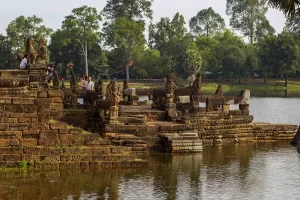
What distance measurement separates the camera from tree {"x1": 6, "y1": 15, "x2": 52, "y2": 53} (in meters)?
83.8

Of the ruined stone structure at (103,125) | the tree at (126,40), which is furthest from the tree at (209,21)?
the ruined stone structure at (103,125)

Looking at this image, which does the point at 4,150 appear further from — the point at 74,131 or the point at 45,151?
the point at 74,131

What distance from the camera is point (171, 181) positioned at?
19281 millimetres

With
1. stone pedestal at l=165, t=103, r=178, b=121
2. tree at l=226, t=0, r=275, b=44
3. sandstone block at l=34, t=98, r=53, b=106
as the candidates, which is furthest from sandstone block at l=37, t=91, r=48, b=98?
tree at l=226, t=0, r=275, b=44

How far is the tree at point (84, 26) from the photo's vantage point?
91.9 metres

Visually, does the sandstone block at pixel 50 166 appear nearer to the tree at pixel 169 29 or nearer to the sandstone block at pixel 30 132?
the sandstone block at pixel 30 132

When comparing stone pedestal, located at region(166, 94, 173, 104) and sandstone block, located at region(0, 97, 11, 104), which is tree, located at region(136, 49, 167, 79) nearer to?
stone pedestal, located at region(166, 94, 173, 104)

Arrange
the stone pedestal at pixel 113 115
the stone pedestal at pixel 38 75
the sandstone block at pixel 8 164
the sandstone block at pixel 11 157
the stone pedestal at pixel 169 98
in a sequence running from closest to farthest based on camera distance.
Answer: the sandstone block at pixel 8 164
the sandstone block at pixel 11 157
the stone pedestal at pixel 38 75
the stone pedestal at pixel 113 115
the stone pedestal at pixel 169 98

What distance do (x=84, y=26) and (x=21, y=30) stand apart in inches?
435

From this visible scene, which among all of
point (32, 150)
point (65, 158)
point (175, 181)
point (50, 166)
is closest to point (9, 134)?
point (32, 150)

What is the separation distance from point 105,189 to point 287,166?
23.4 feet

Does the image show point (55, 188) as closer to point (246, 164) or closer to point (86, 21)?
point (246, 164)

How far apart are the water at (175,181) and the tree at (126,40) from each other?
2859 inches

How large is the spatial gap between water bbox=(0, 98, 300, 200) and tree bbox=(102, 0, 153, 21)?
8280cm
